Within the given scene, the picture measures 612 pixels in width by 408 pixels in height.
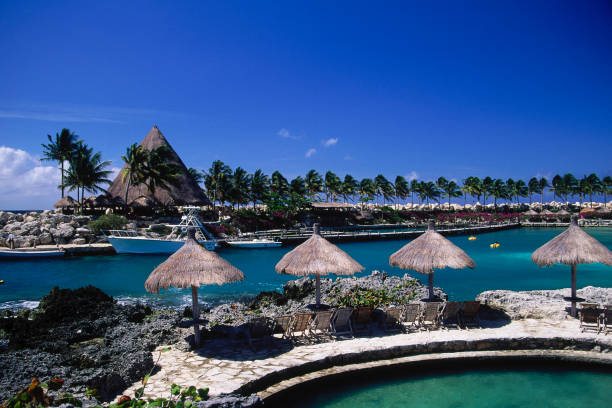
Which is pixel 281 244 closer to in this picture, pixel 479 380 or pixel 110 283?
pixel 110 283

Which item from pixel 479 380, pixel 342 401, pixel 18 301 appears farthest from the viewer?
pixel 18 301

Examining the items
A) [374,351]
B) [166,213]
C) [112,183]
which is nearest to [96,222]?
[166,213]

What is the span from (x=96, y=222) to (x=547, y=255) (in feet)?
125

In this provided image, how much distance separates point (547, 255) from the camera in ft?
32.1

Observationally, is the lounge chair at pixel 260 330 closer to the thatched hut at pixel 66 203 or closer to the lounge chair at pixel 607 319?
the lounge chair at pixel 607 319

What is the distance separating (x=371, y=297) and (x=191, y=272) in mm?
5268

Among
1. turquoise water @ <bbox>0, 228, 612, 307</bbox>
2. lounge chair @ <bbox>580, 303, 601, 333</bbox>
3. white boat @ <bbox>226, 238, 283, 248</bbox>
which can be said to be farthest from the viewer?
white boat @ <bbox>226, 238, 283, 248</bbox>

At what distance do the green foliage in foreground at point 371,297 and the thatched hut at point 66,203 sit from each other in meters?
43.6

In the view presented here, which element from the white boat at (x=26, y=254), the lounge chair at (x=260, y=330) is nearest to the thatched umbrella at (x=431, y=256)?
the lounge chair at (x=260, y=330)

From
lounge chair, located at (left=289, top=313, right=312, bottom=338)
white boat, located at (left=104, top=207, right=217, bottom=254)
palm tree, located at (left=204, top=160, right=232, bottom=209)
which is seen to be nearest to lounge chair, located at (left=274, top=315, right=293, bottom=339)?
lounge chair, located at (left=289, top=313, right=312, bottom=338)

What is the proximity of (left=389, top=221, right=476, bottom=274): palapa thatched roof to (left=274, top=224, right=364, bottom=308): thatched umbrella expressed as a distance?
1165mm

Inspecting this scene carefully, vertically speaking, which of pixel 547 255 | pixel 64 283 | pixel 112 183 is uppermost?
pixel 112 183

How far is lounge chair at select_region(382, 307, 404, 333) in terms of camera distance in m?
8.54

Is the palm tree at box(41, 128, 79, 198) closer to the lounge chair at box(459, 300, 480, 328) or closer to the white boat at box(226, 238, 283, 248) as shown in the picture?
the white boat at box(226, 238, 283, 248)
